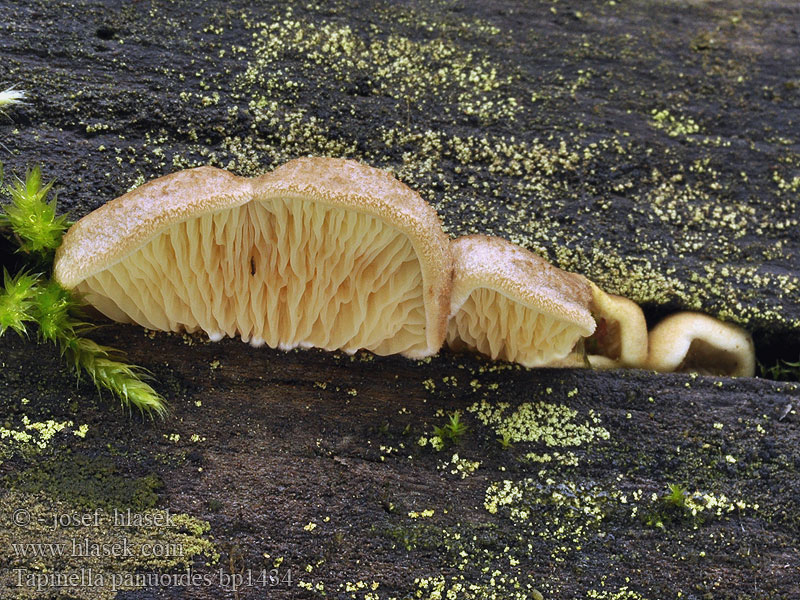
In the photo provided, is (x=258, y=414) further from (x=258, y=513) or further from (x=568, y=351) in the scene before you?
(x=568, y=351)

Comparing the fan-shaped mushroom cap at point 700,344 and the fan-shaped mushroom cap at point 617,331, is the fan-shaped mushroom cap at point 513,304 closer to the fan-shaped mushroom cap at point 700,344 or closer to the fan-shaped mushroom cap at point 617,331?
the fan-shaped mushroom cap at point 617,331

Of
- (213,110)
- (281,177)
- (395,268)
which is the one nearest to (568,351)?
(395,268)

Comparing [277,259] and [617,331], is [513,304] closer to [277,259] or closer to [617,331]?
[617,331]

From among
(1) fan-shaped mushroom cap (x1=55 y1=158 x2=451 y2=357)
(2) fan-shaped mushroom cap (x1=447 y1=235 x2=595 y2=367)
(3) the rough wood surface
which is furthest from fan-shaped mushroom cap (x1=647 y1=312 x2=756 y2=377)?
(1) fan-shaped mushroom cap (x1=55 y1=158 x2=451 y2=357)

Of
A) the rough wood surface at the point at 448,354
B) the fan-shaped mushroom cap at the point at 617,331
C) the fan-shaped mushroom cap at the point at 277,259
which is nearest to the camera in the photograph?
the fan-shaped mushroom cap at the point at 277,259

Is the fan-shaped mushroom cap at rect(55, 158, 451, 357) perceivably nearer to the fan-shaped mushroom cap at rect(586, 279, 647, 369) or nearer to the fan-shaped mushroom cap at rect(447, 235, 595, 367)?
the fan-shaped mushroom cap at rect(447, 235, 595, 367)

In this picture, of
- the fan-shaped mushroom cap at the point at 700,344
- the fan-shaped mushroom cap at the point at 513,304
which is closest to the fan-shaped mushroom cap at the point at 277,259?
the fan-shaped mushroom cap at the point at 513,304

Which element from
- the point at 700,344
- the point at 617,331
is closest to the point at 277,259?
the point at 617,331
